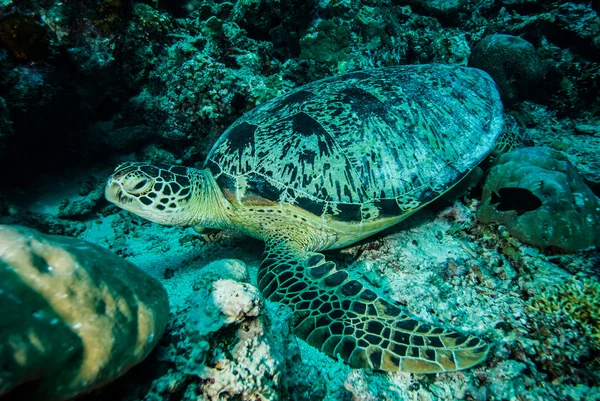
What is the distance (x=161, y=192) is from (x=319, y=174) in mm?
1424

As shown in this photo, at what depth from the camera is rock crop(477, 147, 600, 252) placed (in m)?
2.12

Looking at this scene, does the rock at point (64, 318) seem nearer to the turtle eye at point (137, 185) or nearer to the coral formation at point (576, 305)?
the turtle eye at point (137, 185)

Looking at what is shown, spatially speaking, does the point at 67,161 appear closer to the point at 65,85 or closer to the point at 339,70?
the point at 65,85

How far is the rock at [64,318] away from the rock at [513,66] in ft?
18.8

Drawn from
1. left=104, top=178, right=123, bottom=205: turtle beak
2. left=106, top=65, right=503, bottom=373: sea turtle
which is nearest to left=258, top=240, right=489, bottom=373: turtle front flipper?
left=106, top=65, right=503, bottom=373: sea turtle

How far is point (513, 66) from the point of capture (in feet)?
14.6

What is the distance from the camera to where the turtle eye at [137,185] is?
7.74ft

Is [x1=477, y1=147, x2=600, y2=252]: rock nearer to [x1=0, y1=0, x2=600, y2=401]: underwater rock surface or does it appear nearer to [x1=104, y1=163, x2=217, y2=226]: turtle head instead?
[x1=0, y1=0, x2=600, y2=401]: underwater rock surface

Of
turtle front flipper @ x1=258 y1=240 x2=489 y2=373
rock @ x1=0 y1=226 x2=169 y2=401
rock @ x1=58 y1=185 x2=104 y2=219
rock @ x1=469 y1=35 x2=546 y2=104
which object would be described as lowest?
rock @ x1=58 y1=185 x2=104 y2=219

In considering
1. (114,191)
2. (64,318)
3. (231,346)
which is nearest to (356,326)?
(231,346)

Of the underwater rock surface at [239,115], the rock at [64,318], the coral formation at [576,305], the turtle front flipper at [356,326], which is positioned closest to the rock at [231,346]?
the underwater rock surface at [239,115]

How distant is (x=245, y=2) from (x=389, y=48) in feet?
7.94

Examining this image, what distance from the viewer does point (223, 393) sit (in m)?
1.04

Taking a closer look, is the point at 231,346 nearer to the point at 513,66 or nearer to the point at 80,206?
the point at 80,206
